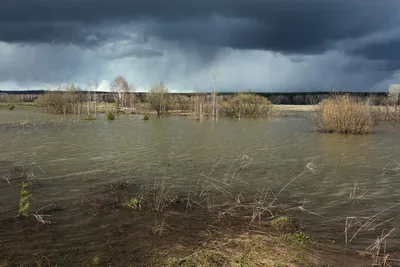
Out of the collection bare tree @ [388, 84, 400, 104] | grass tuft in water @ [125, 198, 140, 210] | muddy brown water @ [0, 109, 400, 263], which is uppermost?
bare tree @ [388, 84, 400, 104]

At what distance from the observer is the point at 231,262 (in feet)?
19.6

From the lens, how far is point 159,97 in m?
71.9

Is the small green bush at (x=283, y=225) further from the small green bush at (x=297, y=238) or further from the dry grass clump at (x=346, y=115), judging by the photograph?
the dry grass clump at (x=346, y=115)

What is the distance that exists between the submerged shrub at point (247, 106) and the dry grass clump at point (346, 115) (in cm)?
3224

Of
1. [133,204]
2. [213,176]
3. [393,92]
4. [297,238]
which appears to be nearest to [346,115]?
[393,92]

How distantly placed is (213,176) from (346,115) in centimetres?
2311

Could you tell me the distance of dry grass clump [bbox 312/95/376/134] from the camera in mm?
32031

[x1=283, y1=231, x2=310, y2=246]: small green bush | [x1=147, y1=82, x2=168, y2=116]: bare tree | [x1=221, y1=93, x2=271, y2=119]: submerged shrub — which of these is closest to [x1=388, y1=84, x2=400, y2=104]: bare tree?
[x1=283, y1=231, x2=310, y2=246]: small green bush

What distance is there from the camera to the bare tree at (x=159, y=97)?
71.8 metres

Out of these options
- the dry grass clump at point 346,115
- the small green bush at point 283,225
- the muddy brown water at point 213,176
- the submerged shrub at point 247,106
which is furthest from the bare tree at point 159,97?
the small green bush at point 283,225

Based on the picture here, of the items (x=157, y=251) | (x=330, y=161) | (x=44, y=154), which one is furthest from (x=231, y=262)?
(x=44, y=154)

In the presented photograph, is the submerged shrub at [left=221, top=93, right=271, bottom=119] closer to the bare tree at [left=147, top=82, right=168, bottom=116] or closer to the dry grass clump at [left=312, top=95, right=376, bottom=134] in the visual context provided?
the bare tree at [left=147, top=82, right=168, bottom=116]

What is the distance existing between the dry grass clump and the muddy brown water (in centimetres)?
714

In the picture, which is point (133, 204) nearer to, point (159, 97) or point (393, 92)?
point (393, 92)
